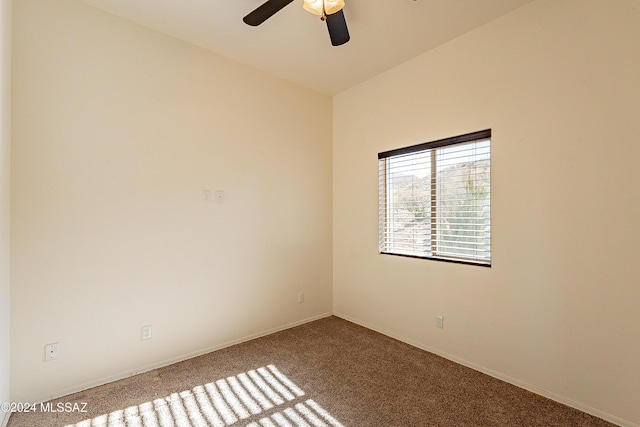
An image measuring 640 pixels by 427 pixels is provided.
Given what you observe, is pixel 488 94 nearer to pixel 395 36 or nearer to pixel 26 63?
pixel 395 36

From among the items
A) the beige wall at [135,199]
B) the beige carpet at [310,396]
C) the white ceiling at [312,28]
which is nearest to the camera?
the beige carpet at [310,396]

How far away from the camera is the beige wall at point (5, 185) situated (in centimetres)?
175

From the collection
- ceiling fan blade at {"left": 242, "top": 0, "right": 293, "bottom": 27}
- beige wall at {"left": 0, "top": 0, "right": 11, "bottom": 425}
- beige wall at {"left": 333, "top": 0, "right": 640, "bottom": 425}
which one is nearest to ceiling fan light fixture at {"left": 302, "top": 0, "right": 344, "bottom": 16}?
ceiling fan blade at {"left": 242, "top": 0, "right": 293, "bottom": 27}

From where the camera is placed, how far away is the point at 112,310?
2285 mm

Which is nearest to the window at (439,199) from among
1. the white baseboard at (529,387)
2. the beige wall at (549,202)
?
the beige wall at (549,202)

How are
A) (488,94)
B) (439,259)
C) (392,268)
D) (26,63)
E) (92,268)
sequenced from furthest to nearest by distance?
(392,268) < (439,259) < (488,94) < (92,268) < (26,63)

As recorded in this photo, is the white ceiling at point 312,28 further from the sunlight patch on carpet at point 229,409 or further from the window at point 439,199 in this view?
the sunlight patch on carpet at point 229,409

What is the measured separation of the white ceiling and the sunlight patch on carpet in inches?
111

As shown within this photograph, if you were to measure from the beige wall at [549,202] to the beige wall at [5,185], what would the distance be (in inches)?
119

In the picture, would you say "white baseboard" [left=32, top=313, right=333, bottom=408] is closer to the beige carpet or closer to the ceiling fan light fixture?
the beige carpet

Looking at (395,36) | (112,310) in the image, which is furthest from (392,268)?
(112,310)

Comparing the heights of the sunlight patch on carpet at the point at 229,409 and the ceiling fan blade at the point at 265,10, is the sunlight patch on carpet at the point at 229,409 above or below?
below

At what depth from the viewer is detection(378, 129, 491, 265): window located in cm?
250

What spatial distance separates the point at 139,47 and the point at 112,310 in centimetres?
211
